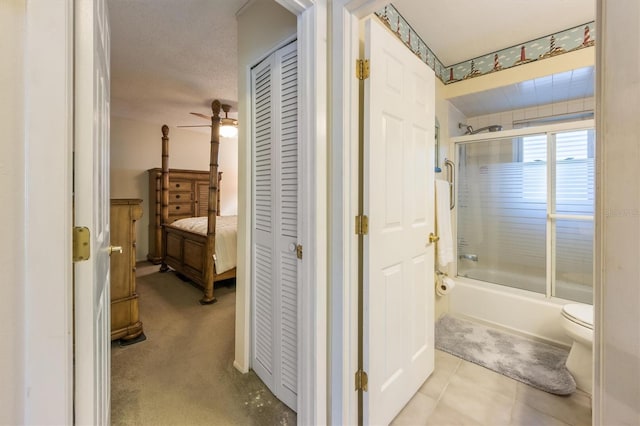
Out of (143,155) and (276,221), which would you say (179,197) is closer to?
(143,155)

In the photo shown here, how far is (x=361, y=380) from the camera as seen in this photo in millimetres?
1244

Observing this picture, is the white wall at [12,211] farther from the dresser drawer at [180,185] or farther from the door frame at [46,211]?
the dresser drawer at [180,185]

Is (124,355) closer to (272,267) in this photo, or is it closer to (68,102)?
(272,267)

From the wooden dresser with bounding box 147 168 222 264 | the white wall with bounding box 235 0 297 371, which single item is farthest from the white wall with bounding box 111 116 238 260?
the white wall with bounding box 235 0 297 371

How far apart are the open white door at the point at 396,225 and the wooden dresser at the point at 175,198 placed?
14.4 feet

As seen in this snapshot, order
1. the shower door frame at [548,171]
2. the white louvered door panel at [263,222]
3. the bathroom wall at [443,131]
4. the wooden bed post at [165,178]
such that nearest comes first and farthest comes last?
the white louvered door panel at [263,222], the shower door frame at [548,171], the bathroom wall at [443,131], the wooden bed post at [165,178]

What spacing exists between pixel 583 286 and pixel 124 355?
3.94 metres

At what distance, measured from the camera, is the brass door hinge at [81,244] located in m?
0.60

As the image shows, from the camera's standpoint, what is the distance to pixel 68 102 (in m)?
0.56

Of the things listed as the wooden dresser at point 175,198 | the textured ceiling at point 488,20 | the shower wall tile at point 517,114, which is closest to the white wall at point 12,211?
the textured ceiling at point 488,20

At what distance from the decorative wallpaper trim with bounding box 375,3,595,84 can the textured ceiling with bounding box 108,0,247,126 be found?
111 cm

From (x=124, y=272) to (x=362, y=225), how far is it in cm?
199

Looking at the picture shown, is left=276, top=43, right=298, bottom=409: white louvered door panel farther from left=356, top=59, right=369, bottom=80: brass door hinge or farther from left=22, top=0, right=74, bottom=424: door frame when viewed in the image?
left=22, top=0, right=74, bottom=424: door frame

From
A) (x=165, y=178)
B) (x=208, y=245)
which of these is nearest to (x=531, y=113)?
(x=208, y=245)
